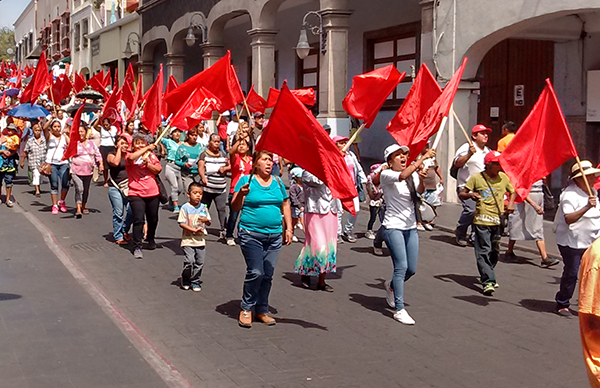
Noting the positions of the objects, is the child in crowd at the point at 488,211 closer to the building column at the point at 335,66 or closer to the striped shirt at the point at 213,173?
the striped shirt at the point at 213,173

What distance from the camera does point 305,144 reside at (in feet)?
23.3

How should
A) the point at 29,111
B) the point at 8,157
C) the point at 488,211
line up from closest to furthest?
1. the point at 488,211
2. the point at 8,157
3. the point at 29,111

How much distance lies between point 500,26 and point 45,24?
181ft

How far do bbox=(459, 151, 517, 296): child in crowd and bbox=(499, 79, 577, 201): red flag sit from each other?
0.94m

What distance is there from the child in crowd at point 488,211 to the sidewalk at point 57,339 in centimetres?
403

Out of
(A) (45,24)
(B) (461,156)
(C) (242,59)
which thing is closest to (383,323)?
(B) (461,156)

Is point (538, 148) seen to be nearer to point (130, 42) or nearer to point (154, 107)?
point (154, 107)

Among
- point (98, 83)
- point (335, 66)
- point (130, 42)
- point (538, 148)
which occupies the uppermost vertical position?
point (130, 42)

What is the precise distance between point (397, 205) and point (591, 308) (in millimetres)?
4645

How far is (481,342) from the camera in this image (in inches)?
266

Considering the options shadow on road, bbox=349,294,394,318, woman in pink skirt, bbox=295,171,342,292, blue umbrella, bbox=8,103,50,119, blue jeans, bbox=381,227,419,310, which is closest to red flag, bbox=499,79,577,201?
blue jeans, bbox=381,227,419,310

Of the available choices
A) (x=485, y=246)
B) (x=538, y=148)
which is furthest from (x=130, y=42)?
(x=538, y=148)

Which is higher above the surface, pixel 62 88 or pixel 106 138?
pixel 62 88

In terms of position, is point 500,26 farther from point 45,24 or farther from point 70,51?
point 45,24
